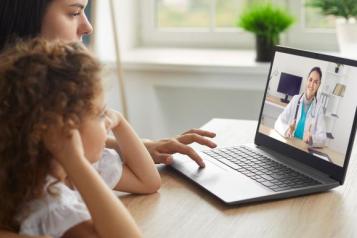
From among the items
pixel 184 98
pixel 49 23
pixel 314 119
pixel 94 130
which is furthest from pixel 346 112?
pixel 184 98

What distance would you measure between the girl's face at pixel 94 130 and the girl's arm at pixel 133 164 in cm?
24

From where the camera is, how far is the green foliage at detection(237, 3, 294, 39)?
2434 millimetres

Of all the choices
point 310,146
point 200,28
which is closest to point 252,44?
point 200,28

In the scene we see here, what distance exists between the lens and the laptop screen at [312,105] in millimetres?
1192

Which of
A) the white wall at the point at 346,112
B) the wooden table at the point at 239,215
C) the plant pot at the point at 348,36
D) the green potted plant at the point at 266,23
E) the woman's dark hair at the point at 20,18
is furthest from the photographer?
the green potted plant at the point at 266,23

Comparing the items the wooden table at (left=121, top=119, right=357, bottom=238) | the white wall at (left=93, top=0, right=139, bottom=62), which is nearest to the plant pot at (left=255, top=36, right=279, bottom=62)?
the white wall at (left=93, top=0, right=139, bottom=62)

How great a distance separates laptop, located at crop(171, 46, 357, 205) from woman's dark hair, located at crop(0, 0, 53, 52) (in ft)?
1.38

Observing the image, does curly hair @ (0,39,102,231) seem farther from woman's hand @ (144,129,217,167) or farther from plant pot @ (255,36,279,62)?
plant pot @ (255,36,279,62)

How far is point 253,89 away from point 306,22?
1.40 feet

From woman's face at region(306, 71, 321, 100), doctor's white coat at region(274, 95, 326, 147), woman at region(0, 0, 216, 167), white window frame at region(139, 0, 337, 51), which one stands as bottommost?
white window frame at region(139, 0, 337, 51)

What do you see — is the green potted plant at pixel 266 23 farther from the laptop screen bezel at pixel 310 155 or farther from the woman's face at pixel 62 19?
the woman's face at pixel 62 19

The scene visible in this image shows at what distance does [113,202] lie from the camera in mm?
877

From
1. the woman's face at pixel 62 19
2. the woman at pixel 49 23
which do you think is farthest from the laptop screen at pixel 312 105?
the woman's face at pixel 62 19

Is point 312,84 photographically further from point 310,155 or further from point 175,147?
point 175,147
